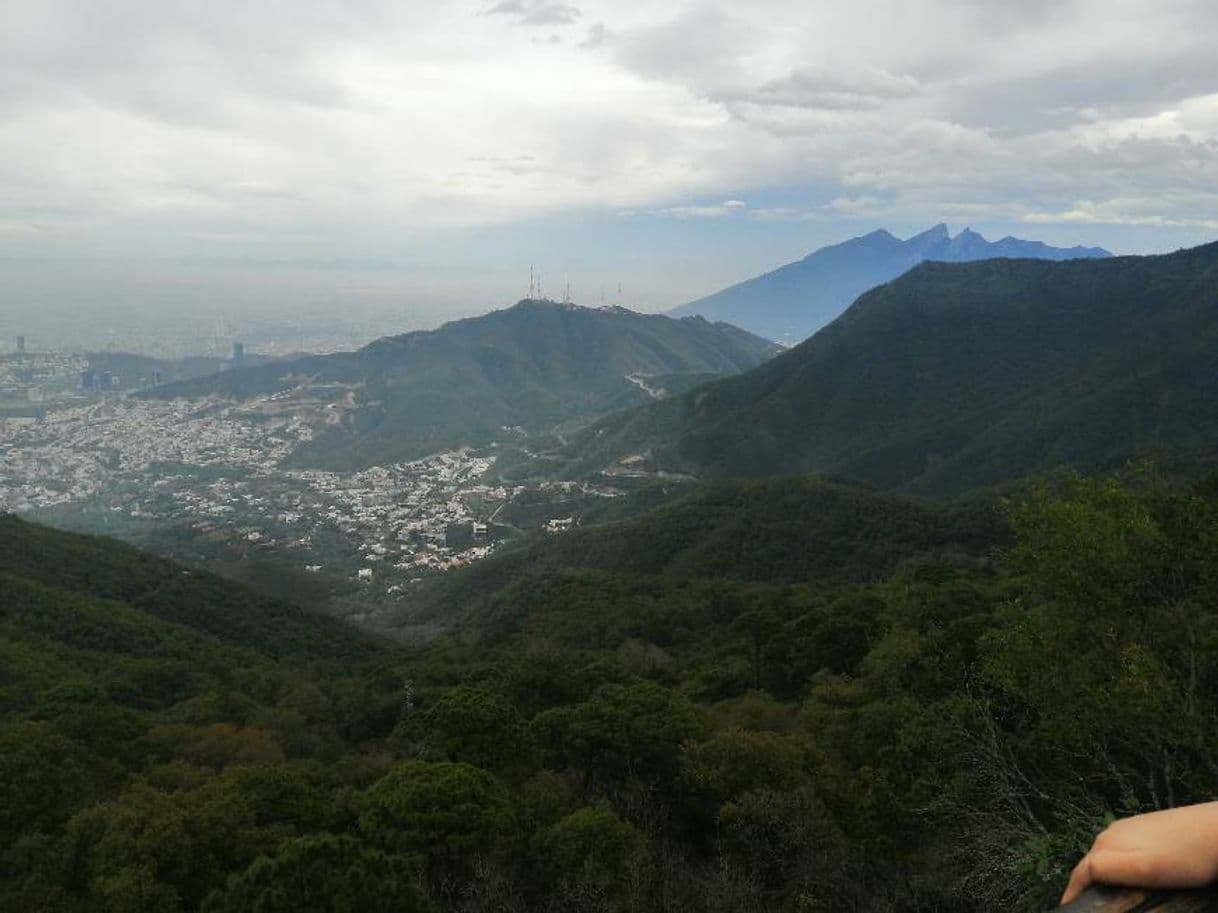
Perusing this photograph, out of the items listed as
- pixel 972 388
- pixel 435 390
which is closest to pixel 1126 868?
pixel 972 388

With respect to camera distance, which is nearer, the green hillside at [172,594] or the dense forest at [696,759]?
the dense forest at [696,759]

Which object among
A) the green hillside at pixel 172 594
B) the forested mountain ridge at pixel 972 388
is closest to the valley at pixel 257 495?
the green hillside at pixel 172 594

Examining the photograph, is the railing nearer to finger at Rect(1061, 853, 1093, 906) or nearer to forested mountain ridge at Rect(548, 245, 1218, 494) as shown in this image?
finger at Rect(1061, 853, 1093, 906)

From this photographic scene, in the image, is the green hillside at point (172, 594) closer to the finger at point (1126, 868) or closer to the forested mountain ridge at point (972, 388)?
the finger at point (1126, 868)

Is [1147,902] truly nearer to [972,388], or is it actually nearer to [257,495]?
[972,388]

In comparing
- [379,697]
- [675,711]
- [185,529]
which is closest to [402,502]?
[185,529]
